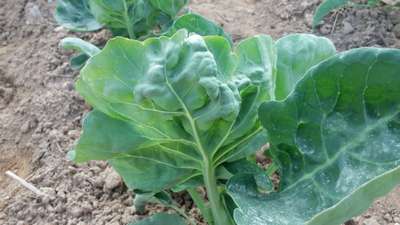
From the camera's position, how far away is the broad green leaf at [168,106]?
4.12 ft

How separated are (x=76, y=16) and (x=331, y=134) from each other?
152cm

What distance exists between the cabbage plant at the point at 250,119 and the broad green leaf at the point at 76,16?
116 centimetres

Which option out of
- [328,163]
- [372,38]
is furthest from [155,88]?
[372,38]

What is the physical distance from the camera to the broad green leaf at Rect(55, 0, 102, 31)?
101 inches

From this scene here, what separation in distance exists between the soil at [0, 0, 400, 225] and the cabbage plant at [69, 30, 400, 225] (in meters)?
0.44

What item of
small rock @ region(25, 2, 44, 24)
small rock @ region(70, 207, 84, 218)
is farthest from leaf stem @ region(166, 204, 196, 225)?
small rock @ region(25, 2, 44, 24)

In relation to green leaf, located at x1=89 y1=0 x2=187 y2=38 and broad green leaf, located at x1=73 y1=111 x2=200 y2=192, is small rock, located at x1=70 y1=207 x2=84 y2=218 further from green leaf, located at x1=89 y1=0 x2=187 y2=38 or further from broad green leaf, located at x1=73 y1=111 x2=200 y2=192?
green leaf, located at x1=89 y1=0 x2=187 y2=38

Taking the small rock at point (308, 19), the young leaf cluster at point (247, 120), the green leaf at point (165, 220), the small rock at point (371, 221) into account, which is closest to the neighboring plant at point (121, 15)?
the small rock at point (308, 19)

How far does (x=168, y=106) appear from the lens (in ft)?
4.27

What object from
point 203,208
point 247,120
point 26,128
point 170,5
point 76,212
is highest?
point 247,120

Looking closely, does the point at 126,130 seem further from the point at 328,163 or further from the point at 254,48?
the point at 328,163

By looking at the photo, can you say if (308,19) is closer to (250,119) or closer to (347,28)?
(347,28)

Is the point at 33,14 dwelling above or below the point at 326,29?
below

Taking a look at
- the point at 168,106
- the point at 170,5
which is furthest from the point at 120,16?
the point at 168,106
